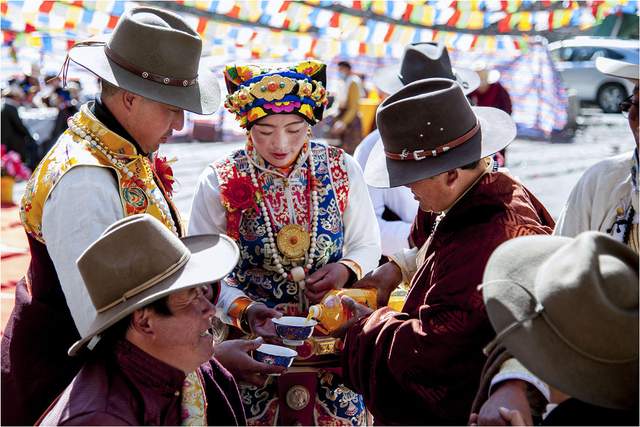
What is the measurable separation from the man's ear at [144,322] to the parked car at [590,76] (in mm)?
21485

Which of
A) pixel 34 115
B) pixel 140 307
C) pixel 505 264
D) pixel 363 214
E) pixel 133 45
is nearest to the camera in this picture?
Result: pixel 505 264

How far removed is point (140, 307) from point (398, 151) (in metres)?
1.03

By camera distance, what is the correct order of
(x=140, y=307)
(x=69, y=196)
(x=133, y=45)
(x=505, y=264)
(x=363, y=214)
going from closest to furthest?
1. (x=505, y=264)
2. (x=140, y=307)
3. (x=69, y=196)
4. (x=133, y=45)
5. (x=363, y=214)

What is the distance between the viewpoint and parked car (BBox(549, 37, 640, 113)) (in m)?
22.4

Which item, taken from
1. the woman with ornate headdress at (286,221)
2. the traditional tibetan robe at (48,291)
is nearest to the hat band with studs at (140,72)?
the traditional tibetan robe at (48,291)

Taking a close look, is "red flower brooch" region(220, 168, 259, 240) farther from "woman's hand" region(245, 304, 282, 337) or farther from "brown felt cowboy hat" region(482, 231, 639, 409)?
"brown felt cowboy hat" region(482, 231, 639, 409)

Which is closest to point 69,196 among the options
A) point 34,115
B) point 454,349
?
point 454,349

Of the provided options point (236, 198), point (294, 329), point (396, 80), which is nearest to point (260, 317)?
point (294, 329)

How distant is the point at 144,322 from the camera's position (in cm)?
240

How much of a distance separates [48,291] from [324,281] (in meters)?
1.13

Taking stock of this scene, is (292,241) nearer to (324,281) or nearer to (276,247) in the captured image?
(276,247)

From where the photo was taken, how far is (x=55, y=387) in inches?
116

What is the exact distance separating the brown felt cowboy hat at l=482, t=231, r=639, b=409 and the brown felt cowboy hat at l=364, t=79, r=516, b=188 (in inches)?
30.0

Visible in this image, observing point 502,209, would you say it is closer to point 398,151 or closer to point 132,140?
point 398,151
